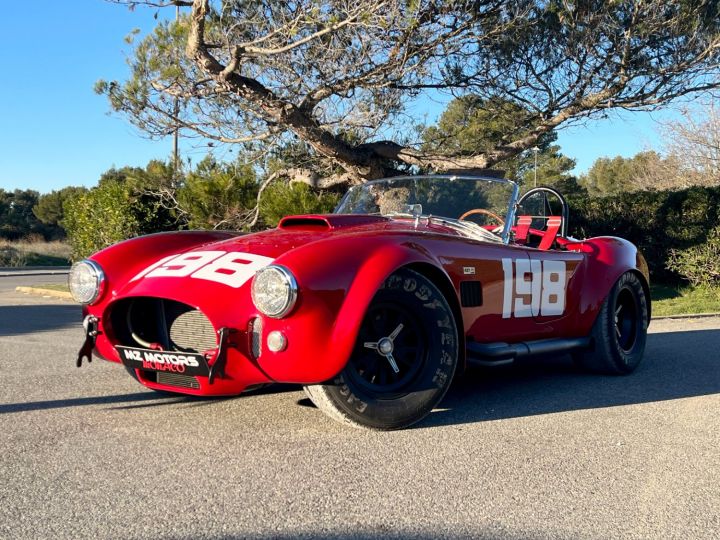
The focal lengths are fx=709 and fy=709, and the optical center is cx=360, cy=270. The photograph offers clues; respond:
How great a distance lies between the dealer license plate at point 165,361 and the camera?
3.39 m

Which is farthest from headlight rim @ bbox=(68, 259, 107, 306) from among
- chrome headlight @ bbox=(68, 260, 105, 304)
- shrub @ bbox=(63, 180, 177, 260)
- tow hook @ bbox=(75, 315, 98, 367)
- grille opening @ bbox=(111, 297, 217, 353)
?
shrub @ bbox=(63, 180, 177, 260)

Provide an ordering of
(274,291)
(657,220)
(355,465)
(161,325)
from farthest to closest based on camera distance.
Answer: (657,220)
(161,325)
(274,291)
(355,465)

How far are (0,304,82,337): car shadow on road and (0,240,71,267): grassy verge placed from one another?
832 inches

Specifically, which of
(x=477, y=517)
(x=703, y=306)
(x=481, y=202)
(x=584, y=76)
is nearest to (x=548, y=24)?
(x=584, y=76)

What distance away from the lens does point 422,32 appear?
1020 cm

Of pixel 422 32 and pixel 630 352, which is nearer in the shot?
pixel 630 352

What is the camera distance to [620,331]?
567cm

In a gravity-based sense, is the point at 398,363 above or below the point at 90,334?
below

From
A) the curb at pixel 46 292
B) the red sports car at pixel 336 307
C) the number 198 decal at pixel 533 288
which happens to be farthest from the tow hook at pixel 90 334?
the curb at pixel 46 292

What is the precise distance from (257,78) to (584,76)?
5.32 metres

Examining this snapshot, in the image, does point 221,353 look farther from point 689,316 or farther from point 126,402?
point 689,316

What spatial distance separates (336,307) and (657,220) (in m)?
11.1

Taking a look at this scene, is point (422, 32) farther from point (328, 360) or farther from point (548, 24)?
point (328, 360)

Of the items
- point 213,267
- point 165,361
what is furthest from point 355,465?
point 213,267
